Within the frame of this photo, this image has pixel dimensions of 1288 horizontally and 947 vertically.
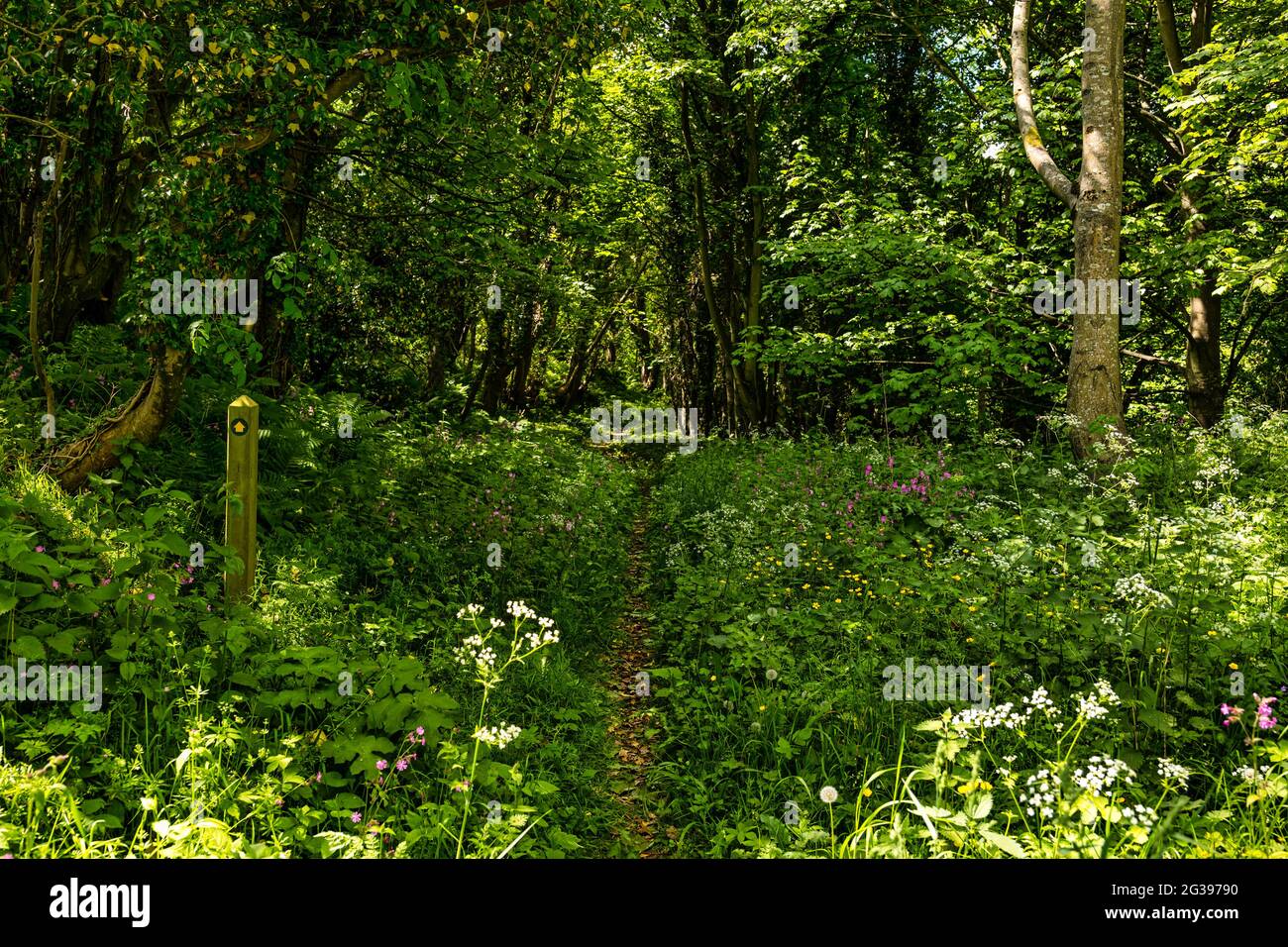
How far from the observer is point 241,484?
4.75 metres

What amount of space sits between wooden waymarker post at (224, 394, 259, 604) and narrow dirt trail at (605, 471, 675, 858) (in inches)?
112

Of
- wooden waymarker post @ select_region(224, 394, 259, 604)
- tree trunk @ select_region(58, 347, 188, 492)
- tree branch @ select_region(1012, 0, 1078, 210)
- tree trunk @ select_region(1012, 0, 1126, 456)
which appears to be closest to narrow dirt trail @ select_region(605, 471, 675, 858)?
wooden waymarker post @ select_region(224, 394, 259, 604)

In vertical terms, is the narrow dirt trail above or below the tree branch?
below

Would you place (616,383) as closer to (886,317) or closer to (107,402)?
(886,317)

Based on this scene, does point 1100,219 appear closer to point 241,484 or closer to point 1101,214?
point 1101,214

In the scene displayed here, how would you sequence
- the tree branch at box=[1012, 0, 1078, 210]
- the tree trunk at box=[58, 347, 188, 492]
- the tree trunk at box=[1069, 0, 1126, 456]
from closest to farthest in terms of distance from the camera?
the tree trunk at box=[58, 347, 188, 492]
the tree trunk at box=[1069, 0, 1126, 456]
the tree branch at box=[1012, 0, 1078, 210]

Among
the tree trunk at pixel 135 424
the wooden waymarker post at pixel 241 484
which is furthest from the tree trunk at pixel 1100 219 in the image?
the tree trunk at pixel 135 424

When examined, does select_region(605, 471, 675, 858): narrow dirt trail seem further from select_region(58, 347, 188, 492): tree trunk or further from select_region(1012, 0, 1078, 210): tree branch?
select_region(1012, 0, 1078, 210): tree branch

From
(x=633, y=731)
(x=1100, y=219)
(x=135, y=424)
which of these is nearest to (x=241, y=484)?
(x=135, y=424)

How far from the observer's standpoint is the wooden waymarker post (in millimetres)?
4707

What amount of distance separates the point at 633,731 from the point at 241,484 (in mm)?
3347

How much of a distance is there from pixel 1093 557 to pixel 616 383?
36030 mm

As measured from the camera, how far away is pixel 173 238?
5.19 metres
